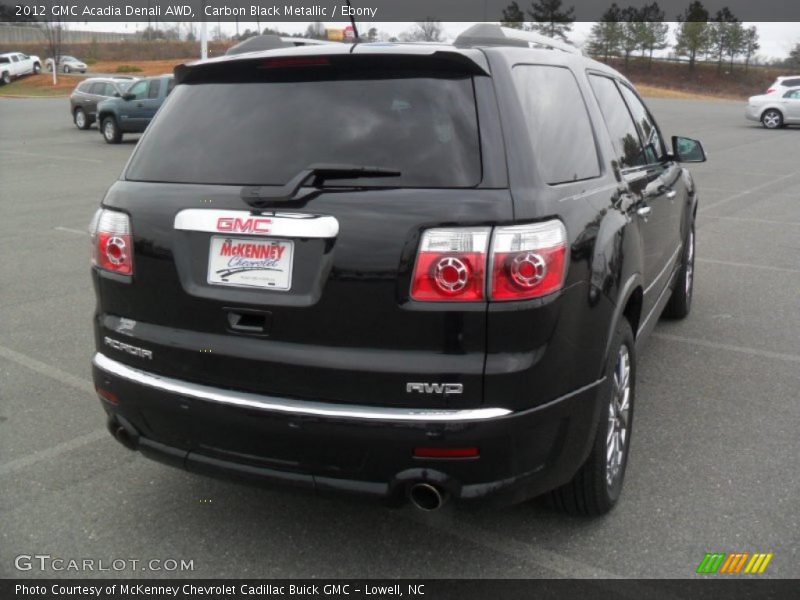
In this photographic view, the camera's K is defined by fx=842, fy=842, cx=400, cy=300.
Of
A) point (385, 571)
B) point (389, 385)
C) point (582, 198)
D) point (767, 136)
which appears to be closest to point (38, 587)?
point (385, 571)

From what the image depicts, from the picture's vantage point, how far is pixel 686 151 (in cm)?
545

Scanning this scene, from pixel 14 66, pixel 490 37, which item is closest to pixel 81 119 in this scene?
pixel 490 37

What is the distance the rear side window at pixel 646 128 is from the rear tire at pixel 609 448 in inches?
62.0

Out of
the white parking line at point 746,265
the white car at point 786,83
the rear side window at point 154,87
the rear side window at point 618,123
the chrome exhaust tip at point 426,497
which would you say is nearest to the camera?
the chrome exhaust tip at point 426,497

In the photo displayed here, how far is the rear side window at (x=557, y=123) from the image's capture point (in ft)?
9.66

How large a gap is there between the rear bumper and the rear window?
75 centimetres

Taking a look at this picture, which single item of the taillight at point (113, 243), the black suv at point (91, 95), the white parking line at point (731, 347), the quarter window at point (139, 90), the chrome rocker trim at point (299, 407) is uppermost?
the taillight at point (113, 243)

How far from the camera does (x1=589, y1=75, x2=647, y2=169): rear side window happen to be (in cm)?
392

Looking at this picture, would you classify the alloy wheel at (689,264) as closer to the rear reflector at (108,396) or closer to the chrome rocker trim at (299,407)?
the chrome rocker trim at (299,407)

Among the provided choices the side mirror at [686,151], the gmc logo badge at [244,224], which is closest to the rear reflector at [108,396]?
Answer: the gmc logo badge at [244,224]

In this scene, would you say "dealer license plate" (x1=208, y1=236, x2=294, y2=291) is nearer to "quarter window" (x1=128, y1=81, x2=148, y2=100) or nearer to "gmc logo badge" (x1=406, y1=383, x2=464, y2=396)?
"gmc logo badge" (x1=406, y1=383, x2=464, y2=396)

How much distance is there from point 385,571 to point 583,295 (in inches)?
48.3

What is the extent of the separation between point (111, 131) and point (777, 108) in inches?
869

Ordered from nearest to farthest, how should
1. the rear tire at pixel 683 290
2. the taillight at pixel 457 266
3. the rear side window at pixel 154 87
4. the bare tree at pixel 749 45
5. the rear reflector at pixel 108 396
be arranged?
the taillight at pixel 457 266 → the rear reflector at pixel 108 396 → the rear tire at pixel 683 290 → the rear side window at pixel 154 87 → the bare tree at pixel 749 45
